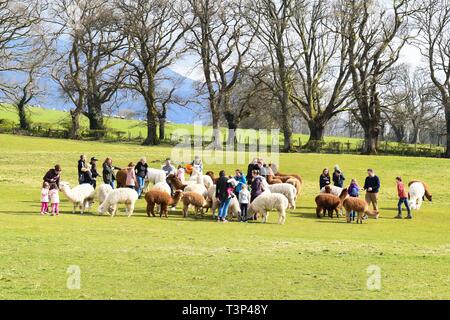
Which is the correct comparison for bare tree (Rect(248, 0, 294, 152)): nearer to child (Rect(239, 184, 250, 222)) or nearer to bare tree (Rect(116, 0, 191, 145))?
bare tree (Rect(116, 0, 191, 145))

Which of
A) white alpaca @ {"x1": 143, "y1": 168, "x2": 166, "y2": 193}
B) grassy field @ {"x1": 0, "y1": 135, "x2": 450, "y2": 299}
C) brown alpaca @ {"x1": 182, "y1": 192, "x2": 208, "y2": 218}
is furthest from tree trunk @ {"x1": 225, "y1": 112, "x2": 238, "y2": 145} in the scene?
brown alpaca @ {"x1": 182, "y1": 192, "x2": 208, "y2": 218}

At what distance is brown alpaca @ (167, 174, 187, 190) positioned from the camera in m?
22.7

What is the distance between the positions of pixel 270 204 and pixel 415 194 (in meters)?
8.37

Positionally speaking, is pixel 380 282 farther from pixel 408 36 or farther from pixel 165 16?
pixel 165 16

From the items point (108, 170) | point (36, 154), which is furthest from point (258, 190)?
point (36, 154)

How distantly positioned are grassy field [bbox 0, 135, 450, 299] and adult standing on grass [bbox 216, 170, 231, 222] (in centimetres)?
66

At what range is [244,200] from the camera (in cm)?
1978

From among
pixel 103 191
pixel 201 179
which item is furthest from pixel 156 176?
pixel 103 191

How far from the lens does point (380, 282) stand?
34.6ft

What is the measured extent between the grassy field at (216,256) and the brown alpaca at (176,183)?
1561mm

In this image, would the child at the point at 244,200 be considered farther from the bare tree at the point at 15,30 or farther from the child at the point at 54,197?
the bare tree at the point at 15,30

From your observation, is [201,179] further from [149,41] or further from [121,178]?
[149,41]

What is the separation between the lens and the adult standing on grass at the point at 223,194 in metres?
19.5

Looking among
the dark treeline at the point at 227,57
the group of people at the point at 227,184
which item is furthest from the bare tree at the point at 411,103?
the group of people at the point at 227,184
